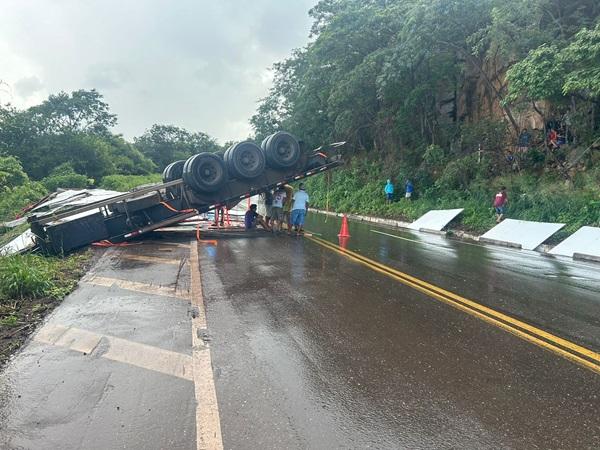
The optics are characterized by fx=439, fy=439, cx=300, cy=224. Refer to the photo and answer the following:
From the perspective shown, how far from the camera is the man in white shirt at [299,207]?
13305 mm

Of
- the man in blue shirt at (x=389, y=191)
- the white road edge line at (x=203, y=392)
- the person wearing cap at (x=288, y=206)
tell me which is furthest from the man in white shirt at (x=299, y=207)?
the man in blue shirt at (x=389, y=191)

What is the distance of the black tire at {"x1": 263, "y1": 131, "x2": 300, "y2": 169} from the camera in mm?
13117

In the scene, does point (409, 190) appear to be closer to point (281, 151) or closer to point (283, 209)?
point (283, 209)

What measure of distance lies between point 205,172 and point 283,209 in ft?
9.46

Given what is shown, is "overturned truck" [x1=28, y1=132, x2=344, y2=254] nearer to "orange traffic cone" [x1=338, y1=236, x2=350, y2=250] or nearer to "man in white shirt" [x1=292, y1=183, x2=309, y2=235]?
"man in white shirt" [x1=292, y1=183, x2=309, y2=235]

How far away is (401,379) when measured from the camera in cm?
363

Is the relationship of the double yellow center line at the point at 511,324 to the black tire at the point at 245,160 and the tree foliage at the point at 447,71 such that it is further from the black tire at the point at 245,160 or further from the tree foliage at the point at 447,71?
the tree foliage at the point at 447,71

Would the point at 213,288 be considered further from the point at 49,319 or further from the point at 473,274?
the point at 473,274

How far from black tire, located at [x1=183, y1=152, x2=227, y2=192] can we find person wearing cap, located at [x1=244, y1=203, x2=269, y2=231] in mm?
2365

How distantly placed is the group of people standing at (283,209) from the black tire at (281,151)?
816mm

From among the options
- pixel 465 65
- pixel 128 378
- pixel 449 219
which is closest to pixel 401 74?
pixel 465 65

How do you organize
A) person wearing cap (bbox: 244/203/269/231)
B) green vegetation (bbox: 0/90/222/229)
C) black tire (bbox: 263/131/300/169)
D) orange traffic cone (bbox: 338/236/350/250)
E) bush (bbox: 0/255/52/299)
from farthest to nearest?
1. green vegetation (bbox: 0/90/222/229)
2. person wearing cap (bbox: 244/203/269/231)
3. black tire (bbox: 263/131/300/169)
4. orange traffic cone (bbox: 338/236/350/250)
5. bush (bbox: 0/255/52/299)

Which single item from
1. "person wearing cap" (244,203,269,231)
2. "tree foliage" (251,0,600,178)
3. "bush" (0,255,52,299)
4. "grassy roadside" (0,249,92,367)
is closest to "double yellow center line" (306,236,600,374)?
"grassy roadside" (0,249,92,367)

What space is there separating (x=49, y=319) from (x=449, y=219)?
49.2ft
